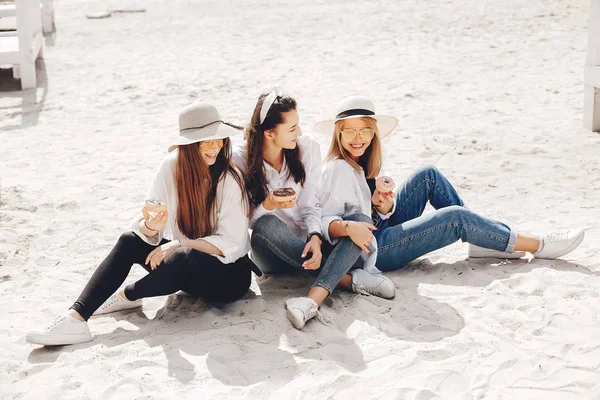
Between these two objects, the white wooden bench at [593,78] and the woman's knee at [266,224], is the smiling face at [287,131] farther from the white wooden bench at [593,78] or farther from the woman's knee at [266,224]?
the white wooden bench at [593,78]

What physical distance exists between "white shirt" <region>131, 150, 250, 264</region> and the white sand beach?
346 mm

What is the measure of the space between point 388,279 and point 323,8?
31.1 ft

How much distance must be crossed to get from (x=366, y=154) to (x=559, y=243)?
1074mm

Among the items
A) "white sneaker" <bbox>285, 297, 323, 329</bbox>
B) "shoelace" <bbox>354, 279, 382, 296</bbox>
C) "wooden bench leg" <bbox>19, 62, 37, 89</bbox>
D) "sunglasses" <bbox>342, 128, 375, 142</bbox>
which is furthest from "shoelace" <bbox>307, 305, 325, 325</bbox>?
"wooden bench leg" <bbox>19, 62, 37, 89</bbox>

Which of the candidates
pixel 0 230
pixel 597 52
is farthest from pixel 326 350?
pixel 597 52

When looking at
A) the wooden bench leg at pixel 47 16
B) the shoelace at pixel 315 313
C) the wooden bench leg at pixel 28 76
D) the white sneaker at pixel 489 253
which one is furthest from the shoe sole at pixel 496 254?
the wooden bench leg at pixel 47 16

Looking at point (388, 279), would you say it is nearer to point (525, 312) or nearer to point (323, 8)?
point (525, 312)

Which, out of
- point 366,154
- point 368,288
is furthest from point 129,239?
point 366,154

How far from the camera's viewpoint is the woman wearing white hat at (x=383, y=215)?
367cm

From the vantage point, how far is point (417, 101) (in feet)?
23.1

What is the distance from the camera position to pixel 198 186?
330 centimetres

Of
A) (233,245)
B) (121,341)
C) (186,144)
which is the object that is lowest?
(121,341)

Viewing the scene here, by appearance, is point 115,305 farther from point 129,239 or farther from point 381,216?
point 381,216

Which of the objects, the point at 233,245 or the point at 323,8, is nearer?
the point at 233,245
